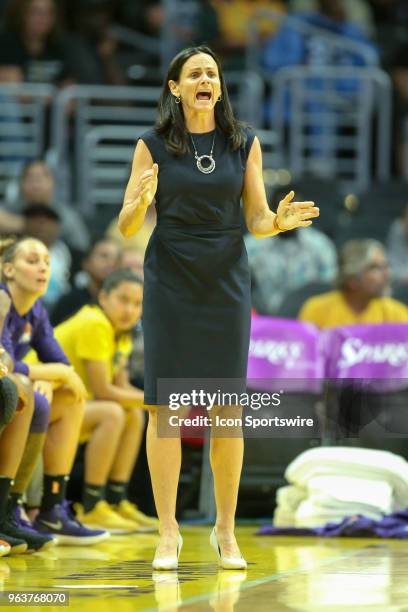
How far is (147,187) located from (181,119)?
38 cm

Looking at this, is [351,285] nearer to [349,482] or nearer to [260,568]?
[349,482]

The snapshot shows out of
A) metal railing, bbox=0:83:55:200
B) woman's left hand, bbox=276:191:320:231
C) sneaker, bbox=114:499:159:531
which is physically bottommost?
sneaker, bbox=114:499:159:531

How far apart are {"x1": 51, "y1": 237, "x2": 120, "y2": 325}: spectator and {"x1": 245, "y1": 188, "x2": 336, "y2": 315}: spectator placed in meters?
1.51

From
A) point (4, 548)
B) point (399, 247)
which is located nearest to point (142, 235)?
point (399, 247)

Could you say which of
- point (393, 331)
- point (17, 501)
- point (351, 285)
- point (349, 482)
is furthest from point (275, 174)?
point (17, 501)

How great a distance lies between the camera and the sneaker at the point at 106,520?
7.03 meters

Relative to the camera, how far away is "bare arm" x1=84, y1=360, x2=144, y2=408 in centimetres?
718

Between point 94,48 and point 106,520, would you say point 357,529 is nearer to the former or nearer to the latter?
point 106,520

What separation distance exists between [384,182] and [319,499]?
5.19 metres

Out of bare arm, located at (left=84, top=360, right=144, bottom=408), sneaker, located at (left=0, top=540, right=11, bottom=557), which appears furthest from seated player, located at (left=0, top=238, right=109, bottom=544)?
bare arm, located at (left=84, top=360, right=144, bottom=408)

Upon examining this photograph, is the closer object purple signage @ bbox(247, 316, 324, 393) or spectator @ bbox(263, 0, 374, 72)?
purple signage @ bbox(247, 316, 324, 393)

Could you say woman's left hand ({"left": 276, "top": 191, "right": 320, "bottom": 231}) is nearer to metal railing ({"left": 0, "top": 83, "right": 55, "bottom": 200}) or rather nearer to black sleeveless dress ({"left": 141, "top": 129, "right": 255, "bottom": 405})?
black sleeveless dress ({"left": 141, "top": 129, "right": 255, "bottom": 405})

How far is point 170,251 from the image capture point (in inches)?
200

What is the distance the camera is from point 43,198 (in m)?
10.2
